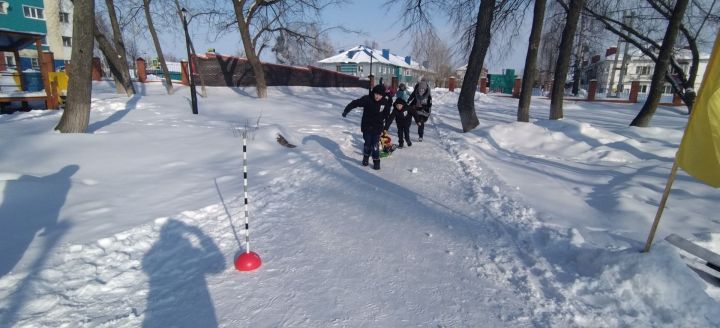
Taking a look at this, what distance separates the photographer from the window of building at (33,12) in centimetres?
3941

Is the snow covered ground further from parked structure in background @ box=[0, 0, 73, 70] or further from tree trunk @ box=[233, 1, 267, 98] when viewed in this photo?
parked structure in background @ box=[0, 0, 73, 70]

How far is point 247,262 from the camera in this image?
136 inches

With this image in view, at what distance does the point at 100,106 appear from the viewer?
526 inches

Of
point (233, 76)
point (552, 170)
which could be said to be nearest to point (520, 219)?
point (552, 170)

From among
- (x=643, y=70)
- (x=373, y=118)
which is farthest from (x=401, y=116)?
(x=643, y=70)

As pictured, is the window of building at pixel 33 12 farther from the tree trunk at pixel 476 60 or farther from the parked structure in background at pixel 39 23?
the tree trunk at pixel 476 60

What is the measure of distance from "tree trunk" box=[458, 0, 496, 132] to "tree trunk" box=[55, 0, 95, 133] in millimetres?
10766

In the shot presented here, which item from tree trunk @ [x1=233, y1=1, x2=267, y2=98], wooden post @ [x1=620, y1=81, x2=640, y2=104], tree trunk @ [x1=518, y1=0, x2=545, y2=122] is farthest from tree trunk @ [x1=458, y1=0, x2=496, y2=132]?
wooden post @ [x1=620, y1=81, x2=640, y2=104]

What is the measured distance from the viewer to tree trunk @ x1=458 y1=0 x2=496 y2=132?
37.1 feet

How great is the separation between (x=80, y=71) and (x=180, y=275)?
7.96m

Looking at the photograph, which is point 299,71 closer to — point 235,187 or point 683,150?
point 235,187

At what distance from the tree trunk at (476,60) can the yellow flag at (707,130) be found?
8893mm

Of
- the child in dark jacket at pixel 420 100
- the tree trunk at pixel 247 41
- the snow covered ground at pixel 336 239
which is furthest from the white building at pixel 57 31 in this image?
the child in dark jacket at pixel 420 100

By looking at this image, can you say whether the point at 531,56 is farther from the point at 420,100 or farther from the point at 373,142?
the point at 373,142
